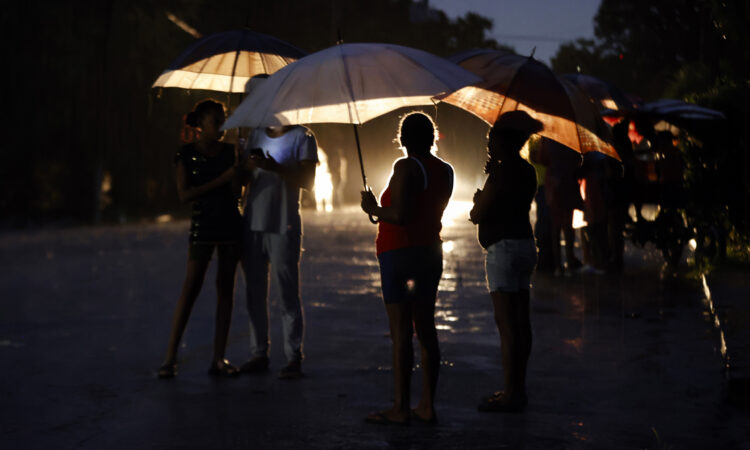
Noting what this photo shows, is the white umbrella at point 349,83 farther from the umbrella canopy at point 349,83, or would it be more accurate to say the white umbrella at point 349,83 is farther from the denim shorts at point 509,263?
the denim shorts at point 509,263

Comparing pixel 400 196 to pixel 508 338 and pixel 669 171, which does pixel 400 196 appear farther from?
pixel 669 171

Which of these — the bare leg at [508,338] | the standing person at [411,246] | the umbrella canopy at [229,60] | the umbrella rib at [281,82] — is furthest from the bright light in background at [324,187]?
the standing person at [411,246]

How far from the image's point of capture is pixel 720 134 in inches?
585

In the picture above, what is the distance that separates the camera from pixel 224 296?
8.80m

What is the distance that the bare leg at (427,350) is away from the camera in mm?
7043

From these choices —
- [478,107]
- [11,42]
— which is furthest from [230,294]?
[11,42]

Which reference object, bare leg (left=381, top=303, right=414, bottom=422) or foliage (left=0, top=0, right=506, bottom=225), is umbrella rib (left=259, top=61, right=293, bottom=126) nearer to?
bare leg (left=381, top=303, right=414, bottom=422)

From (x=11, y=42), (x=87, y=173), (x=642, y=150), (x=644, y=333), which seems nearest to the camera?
(x=644, y=333)

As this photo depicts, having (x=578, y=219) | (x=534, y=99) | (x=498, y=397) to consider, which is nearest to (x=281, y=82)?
(x=534, y=99)

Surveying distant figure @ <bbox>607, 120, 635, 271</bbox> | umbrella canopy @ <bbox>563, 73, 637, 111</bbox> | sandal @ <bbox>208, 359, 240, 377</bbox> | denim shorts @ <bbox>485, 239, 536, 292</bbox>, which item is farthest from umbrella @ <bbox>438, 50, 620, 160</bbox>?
distant figure @ <bbox>607, 120, 635, 271</bbox>

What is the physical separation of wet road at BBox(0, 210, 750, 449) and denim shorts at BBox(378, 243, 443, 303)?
30.3 inches

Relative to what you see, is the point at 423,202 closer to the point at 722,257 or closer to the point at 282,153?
the point at 282,153

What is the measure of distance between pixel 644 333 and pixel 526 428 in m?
4.07

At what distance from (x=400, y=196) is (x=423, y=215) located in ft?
0.69
